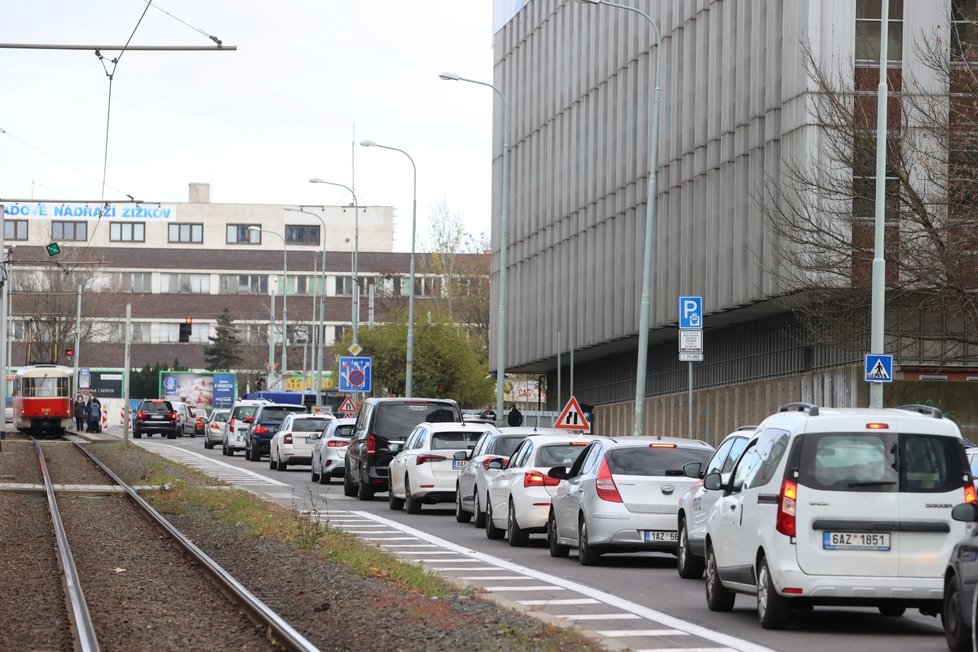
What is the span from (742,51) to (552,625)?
32.5m

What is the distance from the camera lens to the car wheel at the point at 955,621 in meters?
11.4

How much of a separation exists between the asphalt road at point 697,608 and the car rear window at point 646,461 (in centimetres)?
108

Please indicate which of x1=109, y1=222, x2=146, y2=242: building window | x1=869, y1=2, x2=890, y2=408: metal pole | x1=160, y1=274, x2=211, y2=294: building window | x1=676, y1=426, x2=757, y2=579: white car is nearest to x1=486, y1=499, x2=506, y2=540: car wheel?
x1=676, y1=426, x2=757, y2=579: white car

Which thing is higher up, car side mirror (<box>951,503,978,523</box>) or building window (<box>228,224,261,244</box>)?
building window (<box>228,224,261,244</box>)

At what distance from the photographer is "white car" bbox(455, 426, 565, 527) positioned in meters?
25.1

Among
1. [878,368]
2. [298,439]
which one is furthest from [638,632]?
[298,439]

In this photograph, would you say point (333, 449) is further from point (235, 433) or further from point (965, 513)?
point (965, 513)

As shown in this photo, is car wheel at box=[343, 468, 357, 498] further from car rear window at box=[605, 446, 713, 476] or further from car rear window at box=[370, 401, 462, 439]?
car rear window at box=[605, 446, 713, 476]

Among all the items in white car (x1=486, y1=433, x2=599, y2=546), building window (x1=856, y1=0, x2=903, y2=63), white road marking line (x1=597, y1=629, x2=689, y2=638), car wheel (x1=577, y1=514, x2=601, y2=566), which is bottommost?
white road marking line (x1=597, y1=629, x2=689, y2=638)

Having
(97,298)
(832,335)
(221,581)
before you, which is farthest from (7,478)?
(97,298)

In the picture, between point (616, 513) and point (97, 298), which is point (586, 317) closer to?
point (616, 513)

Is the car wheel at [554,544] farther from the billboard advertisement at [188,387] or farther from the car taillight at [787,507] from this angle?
the billboard advertisement at [188,387]

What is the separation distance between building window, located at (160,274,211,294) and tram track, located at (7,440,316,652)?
103491mm

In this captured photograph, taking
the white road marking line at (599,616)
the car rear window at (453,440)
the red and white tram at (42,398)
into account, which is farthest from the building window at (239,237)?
the white road marking line at (599,616)
